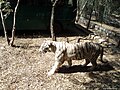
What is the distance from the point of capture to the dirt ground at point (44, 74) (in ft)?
22.2

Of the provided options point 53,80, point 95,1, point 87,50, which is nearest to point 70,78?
point 53,80

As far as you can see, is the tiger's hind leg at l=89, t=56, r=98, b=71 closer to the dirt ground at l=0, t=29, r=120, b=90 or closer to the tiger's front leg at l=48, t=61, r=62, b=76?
the dirt ground at l=0, t=29, r=120, b=90

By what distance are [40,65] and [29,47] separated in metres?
1.84

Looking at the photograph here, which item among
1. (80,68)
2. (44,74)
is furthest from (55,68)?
(80,68)

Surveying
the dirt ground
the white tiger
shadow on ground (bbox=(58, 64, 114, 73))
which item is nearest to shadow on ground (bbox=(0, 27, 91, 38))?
the dirt ground

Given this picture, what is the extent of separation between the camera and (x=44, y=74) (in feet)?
24.0

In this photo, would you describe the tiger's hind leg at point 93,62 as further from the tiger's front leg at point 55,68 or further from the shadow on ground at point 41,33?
the shadow on ground at point 41,33

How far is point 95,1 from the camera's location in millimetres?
9594

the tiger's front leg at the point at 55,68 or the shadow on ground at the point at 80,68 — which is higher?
the tiger's front leg at the point at 55,68

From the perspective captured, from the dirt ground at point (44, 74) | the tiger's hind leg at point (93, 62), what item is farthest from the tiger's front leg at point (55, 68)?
the tiger's hind leg at point (93, 62)

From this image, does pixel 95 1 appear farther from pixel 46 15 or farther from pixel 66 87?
pixel 66 87

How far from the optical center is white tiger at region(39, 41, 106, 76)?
7250 mm

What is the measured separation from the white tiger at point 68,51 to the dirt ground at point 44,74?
0.37 metres

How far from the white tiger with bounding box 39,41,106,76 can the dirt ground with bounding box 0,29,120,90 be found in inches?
14.5
